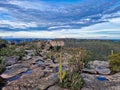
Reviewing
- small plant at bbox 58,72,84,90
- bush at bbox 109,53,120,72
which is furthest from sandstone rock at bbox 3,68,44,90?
bush at bbox 109,53,120,72

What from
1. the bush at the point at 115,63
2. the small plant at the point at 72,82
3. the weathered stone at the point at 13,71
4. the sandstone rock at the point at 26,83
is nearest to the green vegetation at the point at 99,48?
the bush at the point at 115,63

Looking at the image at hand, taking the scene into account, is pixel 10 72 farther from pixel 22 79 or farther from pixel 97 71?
pixel 97 71

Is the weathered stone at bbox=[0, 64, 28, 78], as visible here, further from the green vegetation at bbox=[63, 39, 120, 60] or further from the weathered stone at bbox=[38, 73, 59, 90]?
the green vegetation at bbox=[63, 39, 120, 60]

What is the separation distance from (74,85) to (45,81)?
2.48 m

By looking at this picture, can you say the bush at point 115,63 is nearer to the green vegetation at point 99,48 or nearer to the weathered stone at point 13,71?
the weathered stone at point 13,71

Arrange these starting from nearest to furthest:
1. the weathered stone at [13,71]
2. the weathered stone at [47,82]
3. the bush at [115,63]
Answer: the weathered stone at [47,82]
the weathered stone at [13,71]
the bush at [115,63]

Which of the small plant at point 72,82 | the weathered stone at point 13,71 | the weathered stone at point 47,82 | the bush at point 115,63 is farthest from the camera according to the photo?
the bush at point 115,63

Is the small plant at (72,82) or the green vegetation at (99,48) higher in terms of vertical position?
the small plant at (72,82)

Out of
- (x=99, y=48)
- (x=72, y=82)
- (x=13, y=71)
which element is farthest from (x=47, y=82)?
(x=99, y=48)

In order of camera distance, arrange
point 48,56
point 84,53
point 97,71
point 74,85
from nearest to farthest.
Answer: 1. point 74,85
2. point 97,71
3. point 84,53
4. point 48,56

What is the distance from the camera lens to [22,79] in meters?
17.6

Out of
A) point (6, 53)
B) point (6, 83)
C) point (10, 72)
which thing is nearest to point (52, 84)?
point (6, 83)

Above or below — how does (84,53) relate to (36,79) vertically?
above

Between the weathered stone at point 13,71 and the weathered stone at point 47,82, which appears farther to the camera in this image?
the weathered stone at point 13,71
